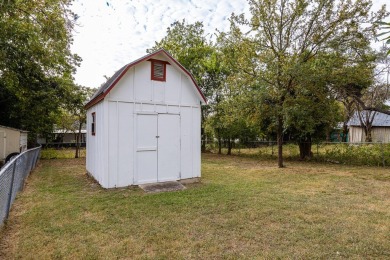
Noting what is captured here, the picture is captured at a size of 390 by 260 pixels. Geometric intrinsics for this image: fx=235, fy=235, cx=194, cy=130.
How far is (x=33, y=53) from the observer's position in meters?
9.14

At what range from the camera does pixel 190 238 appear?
3.84 m

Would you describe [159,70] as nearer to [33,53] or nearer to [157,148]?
[157,148]

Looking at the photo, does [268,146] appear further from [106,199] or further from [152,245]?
[152,245]

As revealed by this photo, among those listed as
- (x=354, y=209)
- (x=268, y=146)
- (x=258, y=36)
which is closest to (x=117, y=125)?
(x=354, y=209)

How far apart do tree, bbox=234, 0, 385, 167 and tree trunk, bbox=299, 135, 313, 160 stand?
391 cm

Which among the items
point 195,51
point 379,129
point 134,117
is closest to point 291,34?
point 134,117

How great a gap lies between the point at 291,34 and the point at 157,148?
27.3ft

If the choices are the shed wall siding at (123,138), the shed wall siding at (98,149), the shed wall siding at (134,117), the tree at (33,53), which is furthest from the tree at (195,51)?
the shed wall siding at (123,138)

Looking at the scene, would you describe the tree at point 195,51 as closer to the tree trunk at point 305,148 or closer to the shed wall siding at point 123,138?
the tree trunk at point 305,148

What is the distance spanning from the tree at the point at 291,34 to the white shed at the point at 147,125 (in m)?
4.43

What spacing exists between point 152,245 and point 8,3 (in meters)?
6.25

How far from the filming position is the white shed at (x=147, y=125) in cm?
705

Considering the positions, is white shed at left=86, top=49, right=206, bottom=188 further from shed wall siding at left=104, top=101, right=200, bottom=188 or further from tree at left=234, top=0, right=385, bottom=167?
tree at left=234, top=0, right=385, bottom=167

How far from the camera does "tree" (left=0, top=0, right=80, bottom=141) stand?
7.26m
